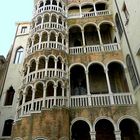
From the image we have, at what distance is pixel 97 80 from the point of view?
1800cm

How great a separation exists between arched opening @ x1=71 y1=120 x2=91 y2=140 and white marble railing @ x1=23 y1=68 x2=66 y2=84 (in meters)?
3.91

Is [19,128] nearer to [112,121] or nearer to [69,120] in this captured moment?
[69,120]

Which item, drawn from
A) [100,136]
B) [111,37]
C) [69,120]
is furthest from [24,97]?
[111,37]

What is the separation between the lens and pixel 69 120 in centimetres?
1380

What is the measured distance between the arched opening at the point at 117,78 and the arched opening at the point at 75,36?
4.32 metres

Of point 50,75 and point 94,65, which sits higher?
point 94,65

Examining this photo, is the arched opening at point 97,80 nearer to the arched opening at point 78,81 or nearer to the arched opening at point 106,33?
the arched opening at point 78,81

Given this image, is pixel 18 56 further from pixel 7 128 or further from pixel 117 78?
pixel 117 78

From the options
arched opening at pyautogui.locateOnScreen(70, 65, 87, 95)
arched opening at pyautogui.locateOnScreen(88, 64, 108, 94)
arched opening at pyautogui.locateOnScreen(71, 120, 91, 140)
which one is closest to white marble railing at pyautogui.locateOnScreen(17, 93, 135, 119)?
arched opening at pyautogui.locateOnScreen(71, 120, 91, 140)

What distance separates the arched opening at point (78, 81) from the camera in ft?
58.4

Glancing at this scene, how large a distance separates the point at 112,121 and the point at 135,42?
584 cm

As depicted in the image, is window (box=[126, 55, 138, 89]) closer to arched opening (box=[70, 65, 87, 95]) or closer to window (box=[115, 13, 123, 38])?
window (box=[115, 13, 123, 38])

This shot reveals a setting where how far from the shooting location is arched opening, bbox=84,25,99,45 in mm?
20469

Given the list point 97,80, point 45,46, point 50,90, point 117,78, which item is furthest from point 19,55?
point 117,78
